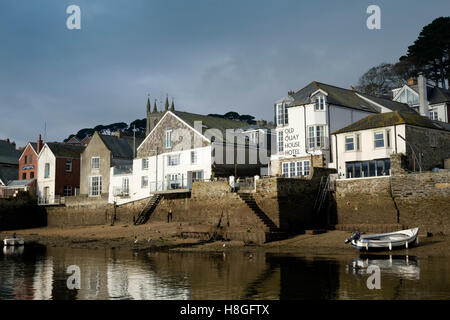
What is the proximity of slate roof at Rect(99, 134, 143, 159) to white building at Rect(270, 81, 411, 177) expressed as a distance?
68.6 ft

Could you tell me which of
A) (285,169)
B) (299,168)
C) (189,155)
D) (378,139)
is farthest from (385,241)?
(189,155)

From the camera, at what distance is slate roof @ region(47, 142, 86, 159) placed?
199 ft

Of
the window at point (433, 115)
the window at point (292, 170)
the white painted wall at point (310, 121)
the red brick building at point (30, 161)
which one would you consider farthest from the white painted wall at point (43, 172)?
the window at point (433, 115)

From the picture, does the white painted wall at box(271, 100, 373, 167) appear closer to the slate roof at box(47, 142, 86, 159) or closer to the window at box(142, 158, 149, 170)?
the window at box(142, 158, 149, 170)

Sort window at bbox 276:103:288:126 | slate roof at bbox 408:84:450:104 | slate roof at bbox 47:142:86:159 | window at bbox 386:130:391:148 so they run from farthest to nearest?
slate roof at bbox 47:142:86:159, slate roof at bbox 408:84:450:104, window at bbox 276:103:288:126, window at bbox 386:130:391:148

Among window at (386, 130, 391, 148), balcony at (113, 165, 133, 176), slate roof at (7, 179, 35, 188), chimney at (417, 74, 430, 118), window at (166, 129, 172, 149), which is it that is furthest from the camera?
slate roof at (7, 179, 35, 188)

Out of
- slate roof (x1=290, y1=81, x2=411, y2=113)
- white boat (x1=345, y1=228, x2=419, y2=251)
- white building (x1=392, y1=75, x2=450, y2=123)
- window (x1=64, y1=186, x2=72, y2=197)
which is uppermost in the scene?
white building (x1=392, y1=75, x2=450, y2=123)

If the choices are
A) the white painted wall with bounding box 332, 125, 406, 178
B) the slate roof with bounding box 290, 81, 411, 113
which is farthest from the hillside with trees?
the white painted wall with bounding box 332, 125, 406, 178

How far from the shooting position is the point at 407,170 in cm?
3434

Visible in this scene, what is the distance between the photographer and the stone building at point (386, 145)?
35.8 m

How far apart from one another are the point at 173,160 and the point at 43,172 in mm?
22310

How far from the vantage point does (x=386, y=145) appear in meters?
36.5
